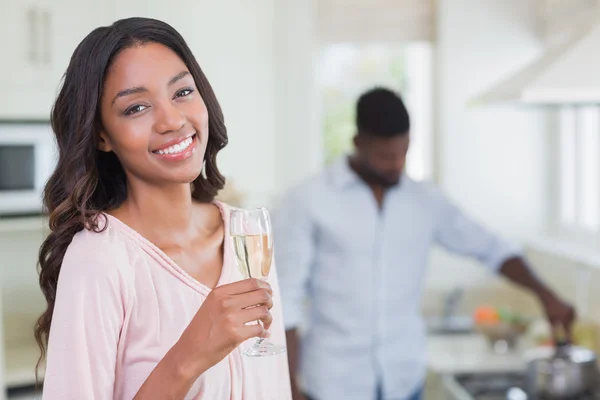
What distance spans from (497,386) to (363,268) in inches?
29.7

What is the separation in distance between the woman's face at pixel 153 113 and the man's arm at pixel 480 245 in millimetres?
1365

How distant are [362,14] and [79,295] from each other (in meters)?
2.77

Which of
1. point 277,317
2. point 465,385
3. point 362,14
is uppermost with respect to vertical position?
point 362,14

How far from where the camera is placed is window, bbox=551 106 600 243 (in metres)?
3.19

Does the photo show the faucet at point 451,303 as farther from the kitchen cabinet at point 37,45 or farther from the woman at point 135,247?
the woman at point 135,247

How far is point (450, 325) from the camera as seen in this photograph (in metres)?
3.32

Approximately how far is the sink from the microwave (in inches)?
64.5

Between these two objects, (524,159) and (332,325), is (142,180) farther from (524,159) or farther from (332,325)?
(524,159)

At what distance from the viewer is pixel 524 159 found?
3422mm

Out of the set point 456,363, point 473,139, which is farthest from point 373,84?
point 456,363

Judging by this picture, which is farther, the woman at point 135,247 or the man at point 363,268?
the man at point 363,268

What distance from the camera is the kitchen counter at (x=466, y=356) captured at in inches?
106

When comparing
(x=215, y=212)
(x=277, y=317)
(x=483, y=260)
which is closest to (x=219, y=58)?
(x=215, y=212)

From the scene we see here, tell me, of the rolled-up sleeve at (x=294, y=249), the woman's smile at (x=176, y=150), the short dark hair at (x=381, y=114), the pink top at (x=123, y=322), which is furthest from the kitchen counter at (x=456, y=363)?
the woman's smile at (x=176, y=150)
